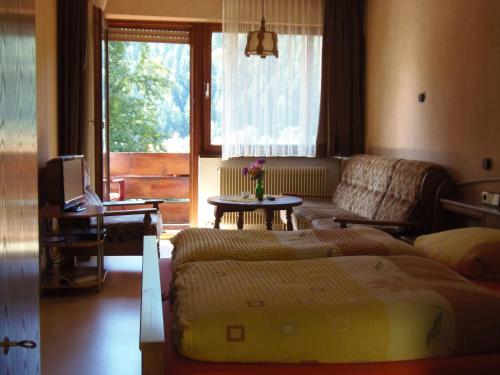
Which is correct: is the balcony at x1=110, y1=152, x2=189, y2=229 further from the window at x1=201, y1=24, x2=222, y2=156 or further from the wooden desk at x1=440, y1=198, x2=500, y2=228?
the wooden desk at x1=440, y1=198, x2=500, y2=228

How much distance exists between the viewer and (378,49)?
18.7 feet

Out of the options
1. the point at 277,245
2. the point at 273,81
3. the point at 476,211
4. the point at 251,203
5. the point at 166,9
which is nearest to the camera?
the point at 277,245

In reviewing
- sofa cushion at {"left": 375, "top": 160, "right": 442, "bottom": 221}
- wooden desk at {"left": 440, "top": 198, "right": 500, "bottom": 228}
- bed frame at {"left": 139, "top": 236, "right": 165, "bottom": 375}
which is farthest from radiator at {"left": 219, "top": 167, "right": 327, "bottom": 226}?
bed frame at {"left": 139, "top": 236, "right": 165, "bottom": 375}

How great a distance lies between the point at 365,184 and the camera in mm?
5090

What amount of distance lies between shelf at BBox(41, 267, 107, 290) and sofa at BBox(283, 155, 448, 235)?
1821 millimetres

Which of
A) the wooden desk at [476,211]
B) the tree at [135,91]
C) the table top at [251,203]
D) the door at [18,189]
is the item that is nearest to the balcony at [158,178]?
the tree at [135,91]

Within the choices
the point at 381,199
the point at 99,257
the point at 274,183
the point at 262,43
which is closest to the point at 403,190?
the point at 381,199

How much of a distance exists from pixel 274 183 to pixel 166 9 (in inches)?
85.9

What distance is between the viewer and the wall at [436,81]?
361 cm

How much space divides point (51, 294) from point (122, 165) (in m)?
3.20

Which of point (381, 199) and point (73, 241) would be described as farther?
point (381, 199)

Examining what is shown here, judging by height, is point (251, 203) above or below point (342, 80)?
below

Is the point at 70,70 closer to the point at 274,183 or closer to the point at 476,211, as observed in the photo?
the point at 274,183

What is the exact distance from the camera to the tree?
253 inches
